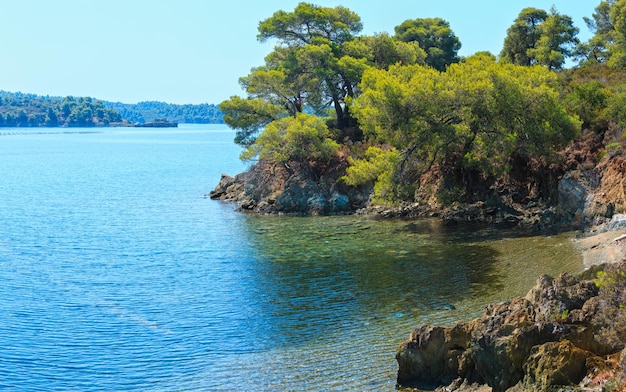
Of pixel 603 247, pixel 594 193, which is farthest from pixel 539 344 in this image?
pixel 594 193

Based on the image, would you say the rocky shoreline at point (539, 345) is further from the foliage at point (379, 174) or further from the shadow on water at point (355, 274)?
the foliage at point (379, 174)

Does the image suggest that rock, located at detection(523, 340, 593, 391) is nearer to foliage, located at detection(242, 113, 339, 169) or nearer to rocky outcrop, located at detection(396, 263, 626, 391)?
rocky outcrop, located at detection(396, 263, 626, 391)

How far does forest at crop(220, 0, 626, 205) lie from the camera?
41.8 meters

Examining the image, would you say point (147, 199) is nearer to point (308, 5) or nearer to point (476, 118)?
point (308, 5)

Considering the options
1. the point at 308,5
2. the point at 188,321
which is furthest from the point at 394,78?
the point at 188,321

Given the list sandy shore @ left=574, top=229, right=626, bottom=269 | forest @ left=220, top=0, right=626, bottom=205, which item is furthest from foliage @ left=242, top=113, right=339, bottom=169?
sandy shore @ left=574, top=229, right=626, bottom=269

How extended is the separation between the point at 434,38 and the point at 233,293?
66843 mm

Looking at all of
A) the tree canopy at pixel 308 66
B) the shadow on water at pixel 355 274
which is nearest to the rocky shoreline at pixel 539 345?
the shadow on water at pixel 355 274

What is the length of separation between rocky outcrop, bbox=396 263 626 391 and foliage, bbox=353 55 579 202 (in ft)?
78.6

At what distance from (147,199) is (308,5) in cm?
2426

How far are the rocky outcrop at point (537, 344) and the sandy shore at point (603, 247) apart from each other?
9.92 m

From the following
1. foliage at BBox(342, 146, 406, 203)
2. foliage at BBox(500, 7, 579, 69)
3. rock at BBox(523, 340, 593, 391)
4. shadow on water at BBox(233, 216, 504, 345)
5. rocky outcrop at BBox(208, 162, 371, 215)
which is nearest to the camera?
rock at BBox(523, 340, 593, 391)

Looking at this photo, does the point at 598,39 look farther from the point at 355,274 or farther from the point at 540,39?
the point at 355,274

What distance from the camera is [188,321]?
84.2 feet
